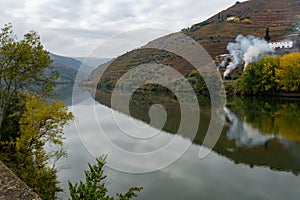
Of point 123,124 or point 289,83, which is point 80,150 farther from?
point 289,83

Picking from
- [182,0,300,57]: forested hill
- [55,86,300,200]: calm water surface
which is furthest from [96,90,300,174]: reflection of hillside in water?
[182,0,300,57]: forested hill

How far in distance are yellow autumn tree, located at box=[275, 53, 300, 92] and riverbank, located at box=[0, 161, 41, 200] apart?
159ft

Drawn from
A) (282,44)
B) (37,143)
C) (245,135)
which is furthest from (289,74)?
(37,143)

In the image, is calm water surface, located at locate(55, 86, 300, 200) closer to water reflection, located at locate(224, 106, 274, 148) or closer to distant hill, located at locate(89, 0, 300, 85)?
water reflection, located at locate(224, 106, 274, 148)

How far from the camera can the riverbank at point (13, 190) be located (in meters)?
7.34

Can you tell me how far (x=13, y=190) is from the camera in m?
7.68

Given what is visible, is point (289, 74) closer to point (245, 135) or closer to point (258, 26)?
point (245, 135)

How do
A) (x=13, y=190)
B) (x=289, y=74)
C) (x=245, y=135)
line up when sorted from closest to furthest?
1. (x=13, y=190)
2. (x=245, y=135)
3. (x=289, y=74)

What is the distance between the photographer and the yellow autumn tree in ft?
155

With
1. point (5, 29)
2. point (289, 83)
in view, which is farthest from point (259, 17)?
point (5, 29)

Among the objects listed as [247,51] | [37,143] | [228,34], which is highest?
[228,34]

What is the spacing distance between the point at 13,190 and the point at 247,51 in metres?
70.7

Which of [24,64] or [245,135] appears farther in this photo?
[245,135]

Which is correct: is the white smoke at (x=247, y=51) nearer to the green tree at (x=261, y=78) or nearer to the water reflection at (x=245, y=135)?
the green tree at (x=261, y=78)
